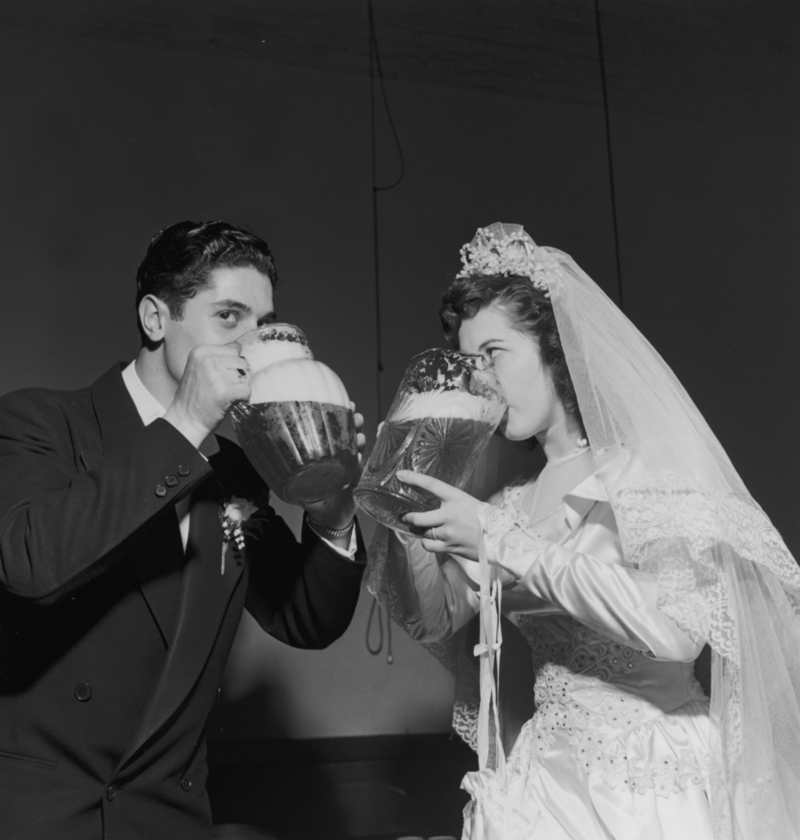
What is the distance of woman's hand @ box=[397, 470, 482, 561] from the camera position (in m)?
1.36

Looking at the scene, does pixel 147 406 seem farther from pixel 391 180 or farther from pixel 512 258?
pixel 391 180

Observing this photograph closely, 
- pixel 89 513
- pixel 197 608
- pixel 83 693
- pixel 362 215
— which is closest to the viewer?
pixel 89 513

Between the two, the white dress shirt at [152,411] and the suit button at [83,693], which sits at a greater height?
the white dress shirt at [152,411]

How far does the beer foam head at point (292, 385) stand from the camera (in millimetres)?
1300

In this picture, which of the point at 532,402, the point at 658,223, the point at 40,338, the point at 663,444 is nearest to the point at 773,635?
the point at 663,444

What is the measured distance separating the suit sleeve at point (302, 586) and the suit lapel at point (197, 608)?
0.41 ft

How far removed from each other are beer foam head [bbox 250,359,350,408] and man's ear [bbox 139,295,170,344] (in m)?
0.38

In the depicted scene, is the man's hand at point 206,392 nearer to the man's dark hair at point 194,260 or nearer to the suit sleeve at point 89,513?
the suit sleeve at point 89,513

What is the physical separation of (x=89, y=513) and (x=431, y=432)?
45 centimetres

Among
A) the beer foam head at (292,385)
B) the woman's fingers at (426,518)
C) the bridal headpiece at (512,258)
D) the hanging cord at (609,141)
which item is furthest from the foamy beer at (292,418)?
the hanging cord at (609,141)

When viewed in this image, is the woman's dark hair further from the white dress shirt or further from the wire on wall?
A: the wire on wall

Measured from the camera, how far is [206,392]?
1.29m

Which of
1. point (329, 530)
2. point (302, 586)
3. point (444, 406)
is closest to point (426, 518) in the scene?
point (444, 406)

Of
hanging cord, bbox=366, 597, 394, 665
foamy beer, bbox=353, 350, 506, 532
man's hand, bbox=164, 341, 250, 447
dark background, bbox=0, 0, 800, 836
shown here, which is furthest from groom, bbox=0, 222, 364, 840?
hanging cord, bbox=366, 597, 394, 665
